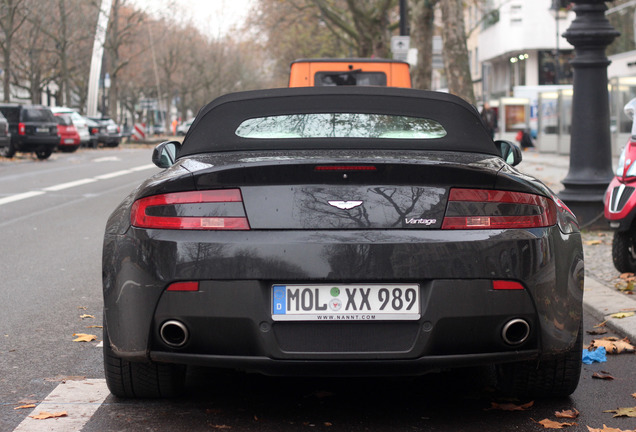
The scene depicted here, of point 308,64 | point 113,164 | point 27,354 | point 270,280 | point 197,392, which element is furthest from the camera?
point 113,164

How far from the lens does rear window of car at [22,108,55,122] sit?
3334 centimetres

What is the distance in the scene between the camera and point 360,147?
4531mm

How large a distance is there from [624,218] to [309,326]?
15.0 ft

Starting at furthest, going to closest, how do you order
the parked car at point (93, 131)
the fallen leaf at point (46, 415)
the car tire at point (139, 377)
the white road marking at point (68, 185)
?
the parked car at point (93, 131) → the white road marking at point (68, 185) → the car tire at point (139, 377) → the fallen leaf at point (46, 415)

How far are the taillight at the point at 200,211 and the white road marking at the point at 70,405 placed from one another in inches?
34.5

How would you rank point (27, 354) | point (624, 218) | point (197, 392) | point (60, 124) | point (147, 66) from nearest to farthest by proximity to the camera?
point (197, 392), point (27, 354), point (624, 218), point (60, 124), point (147, 66)

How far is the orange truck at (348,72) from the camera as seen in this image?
15852mm

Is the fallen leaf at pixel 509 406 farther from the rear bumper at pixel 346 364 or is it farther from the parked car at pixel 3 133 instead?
the parked car at pixel 3 133

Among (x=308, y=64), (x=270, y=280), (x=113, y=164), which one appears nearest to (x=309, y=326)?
(x=270, y=280)

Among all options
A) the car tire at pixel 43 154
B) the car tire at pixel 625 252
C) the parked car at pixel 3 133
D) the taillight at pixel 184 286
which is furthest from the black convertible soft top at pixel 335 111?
the car tire at pixel 43 154

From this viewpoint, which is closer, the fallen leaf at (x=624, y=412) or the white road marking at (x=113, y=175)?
the fallen leaf at (x=624, y=412)

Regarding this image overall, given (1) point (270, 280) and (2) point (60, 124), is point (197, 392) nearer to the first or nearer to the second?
(1) point (270, 280)

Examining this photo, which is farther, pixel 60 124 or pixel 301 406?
pixel 60 124

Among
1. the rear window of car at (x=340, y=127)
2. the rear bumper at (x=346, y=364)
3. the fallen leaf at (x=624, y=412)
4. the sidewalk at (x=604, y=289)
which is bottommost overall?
the sidewalk at (x=604, y=289)
